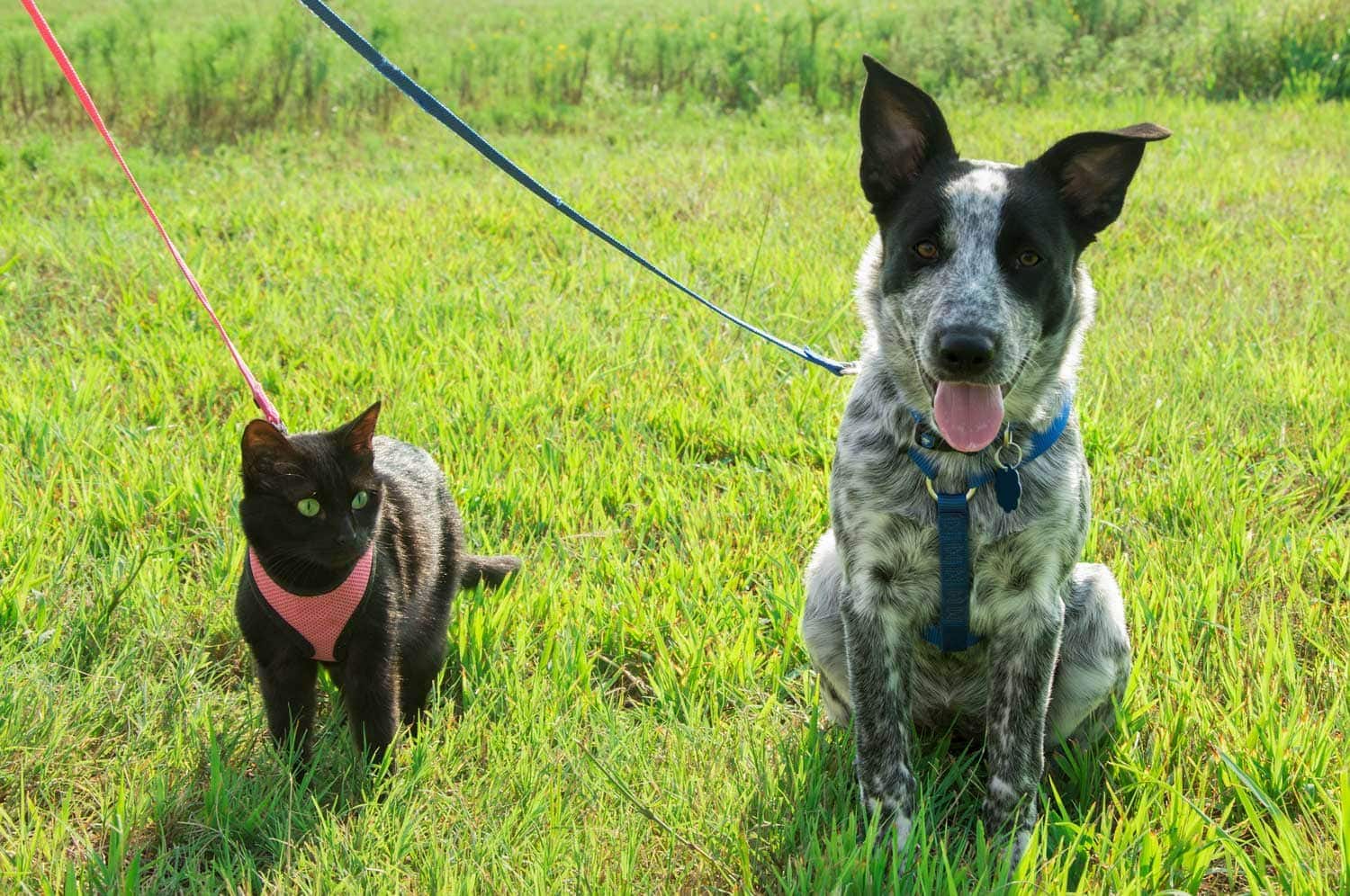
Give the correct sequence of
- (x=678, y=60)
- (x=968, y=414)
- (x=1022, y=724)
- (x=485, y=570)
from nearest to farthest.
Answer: (x=968, y=414) < (x=1022, y=724) < (x=485, y=570) < (x=678, y=60)

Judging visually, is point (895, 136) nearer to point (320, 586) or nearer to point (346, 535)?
point (346, 535)

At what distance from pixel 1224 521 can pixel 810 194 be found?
207 inches

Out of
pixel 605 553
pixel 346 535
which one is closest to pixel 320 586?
pixel 346 535

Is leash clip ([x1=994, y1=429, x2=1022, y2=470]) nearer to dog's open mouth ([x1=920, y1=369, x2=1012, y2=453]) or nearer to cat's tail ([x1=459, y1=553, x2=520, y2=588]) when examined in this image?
dog's open mouth ([x1=920, y1=369, x2=1012, y2=453])

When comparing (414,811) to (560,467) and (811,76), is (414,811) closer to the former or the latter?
(560,467)

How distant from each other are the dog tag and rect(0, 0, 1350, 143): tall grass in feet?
32.2

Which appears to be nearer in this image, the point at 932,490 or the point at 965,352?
the point at 965,352

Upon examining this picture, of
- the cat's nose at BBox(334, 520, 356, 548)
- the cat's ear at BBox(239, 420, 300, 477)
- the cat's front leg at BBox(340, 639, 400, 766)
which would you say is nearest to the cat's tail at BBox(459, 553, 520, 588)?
the cat's front leg at BBox(340, 639, 400, 766)

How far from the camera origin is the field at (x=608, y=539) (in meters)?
2.63

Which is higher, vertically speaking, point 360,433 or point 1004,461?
point 1004,461

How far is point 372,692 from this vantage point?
9.55ft

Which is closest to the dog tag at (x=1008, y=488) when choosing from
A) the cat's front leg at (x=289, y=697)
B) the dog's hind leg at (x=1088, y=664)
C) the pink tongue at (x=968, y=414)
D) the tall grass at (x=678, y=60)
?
the pink tongue at (x=968, y=414)

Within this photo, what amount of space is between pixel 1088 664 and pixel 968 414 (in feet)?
2.64

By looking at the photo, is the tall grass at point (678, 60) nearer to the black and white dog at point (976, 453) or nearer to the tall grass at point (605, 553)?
the tall grass at point (605, 553)
